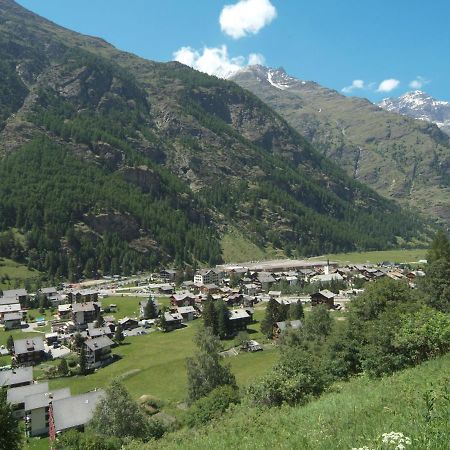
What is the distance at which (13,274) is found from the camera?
17438 centimetres

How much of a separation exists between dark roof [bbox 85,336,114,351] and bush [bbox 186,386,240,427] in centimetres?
5209

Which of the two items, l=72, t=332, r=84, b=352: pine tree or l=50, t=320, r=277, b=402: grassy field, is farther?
l=72, t=332, r=84, b=352: pine tree

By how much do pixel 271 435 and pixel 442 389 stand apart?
7211mm

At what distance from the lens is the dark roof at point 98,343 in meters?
91.1


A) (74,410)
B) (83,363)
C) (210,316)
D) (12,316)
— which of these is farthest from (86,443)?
(12,316)

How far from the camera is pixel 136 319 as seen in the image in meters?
124

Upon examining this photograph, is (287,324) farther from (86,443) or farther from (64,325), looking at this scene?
(64,325)

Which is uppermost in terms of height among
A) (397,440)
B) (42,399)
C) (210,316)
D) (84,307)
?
(397,440)

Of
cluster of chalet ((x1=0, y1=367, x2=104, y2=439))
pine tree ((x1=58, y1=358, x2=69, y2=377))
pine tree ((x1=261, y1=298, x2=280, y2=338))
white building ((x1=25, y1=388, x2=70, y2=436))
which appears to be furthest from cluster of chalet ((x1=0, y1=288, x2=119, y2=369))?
pine tree ((x1=261, y1=298, x2=280, y2=338))

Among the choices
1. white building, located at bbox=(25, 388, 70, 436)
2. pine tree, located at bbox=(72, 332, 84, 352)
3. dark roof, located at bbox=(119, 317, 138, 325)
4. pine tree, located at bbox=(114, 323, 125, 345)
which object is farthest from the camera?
dark roof, located at bbox=(119, 317, 138, 325)

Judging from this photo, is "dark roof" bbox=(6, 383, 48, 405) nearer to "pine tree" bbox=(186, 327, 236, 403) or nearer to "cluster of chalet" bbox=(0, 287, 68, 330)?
"pine tree" bbox=(186, 327, 236, 403)

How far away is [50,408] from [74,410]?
469 cm

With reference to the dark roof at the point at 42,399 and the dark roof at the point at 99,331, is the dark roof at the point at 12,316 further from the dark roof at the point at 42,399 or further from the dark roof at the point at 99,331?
the dark roof at the point at 42,399

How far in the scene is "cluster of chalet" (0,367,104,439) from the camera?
2192 inches
